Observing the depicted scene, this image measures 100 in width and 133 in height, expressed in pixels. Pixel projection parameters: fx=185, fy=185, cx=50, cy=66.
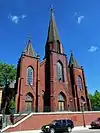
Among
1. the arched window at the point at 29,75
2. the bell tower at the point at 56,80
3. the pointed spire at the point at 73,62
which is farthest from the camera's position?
the pointed spire at the point at 73,62

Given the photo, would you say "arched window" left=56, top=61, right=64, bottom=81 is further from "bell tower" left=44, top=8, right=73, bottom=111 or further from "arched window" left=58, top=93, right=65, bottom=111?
"arched window" left=58, top=93, right=65, bottom=111

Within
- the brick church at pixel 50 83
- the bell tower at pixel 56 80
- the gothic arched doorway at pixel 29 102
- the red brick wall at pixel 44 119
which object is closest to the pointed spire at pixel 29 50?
the brick church at pixel 50 83

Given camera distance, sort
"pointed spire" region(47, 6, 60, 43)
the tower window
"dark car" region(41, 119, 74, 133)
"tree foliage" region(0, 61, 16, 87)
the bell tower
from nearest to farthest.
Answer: "dark car" region(41, 119, 74, 133)
the bell tower
the tower window
"pointed spire" region(47, 6, 60, 43)
"tree foliage" region(0, 61, 16, 87)

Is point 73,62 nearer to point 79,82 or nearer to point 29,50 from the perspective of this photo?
point 79,82

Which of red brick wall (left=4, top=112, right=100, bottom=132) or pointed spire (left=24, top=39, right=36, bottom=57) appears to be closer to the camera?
red brick wall (left=4, top=112, right=100, bottom=132)

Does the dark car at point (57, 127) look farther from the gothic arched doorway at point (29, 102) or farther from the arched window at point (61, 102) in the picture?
the arched window at point (61, 102)

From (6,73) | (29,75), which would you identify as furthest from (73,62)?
(6,73)

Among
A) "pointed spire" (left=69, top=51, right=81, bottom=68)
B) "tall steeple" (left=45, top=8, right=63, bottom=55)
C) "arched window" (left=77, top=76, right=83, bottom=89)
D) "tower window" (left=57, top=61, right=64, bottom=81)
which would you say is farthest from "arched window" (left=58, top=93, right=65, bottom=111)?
"tall steeple" (left=45, top=8, right=63, bottom=55)

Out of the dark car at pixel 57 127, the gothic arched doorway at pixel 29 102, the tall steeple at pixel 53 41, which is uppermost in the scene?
the tall steeple at pixel 53 41

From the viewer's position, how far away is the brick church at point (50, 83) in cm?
3772

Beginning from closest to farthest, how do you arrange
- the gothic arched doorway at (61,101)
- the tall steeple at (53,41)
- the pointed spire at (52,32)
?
the gothic arched doorway at (61,101) < the tall steeple at (53,41) < the pointed spire at (52,32)

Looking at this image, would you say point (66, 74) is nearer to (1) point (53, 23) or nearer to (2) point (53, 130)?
(1) point (53, 23)

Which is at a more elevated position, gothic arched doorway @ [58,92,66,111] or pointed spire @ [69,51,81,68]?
pointed spire @ [69,51,81,68]

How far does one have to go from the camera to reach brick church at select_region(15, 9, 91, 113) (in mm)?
37719
